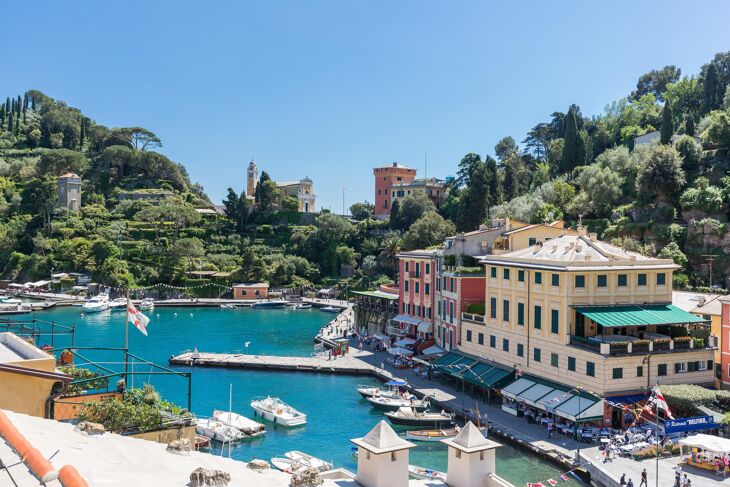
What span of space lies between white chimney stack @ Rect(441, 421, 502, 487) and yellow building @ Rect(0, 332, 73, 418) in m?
9.34

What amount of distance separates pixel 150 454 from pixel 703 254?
56.6 metres

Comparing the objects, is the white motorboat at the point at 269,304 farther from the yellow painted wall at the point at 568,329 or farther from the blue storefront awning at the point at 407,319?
the yellow painted wall at the point at 568,329

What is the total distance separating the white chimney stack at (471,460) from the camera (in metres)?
13.4

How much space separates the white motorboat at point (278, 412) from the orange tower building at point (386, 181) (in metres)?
85.1

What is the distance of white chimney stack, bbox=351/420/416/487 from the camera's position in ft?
41.3

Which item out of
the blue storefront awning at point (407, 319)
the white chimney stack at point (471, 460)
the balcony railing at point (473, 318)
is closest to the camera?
the white chimney stack at point (471, 460)

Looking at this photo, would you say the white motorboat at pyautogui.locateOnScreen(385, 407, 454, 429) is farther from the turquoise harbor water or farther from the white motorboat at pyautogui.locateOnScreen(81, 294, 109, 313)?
the white motorboat at pyautogui.locateOnScreen(81, 294, 109, 313)

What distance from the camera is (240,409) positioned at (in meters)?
40.9

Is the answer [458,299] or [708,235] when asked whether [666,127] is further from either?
[458,299]

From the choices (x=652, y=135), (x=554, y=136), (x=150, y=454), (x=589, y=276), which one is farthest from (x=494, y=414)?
(x=554, y=136)

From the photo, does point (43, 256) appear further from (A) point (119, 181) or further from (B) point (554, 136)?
(B) point (554, 136)

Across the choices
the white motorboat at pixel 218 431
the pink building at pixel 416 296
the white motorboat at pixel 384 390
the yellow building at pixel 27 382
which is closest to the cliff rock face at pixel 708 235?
the pink building at pixel 416 296

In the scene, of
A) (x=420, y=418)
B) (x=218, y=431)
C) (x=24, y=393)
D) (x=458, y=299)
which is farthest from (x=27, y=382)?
(x=458, y=299)

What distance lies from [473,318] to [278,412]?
51.6ft
